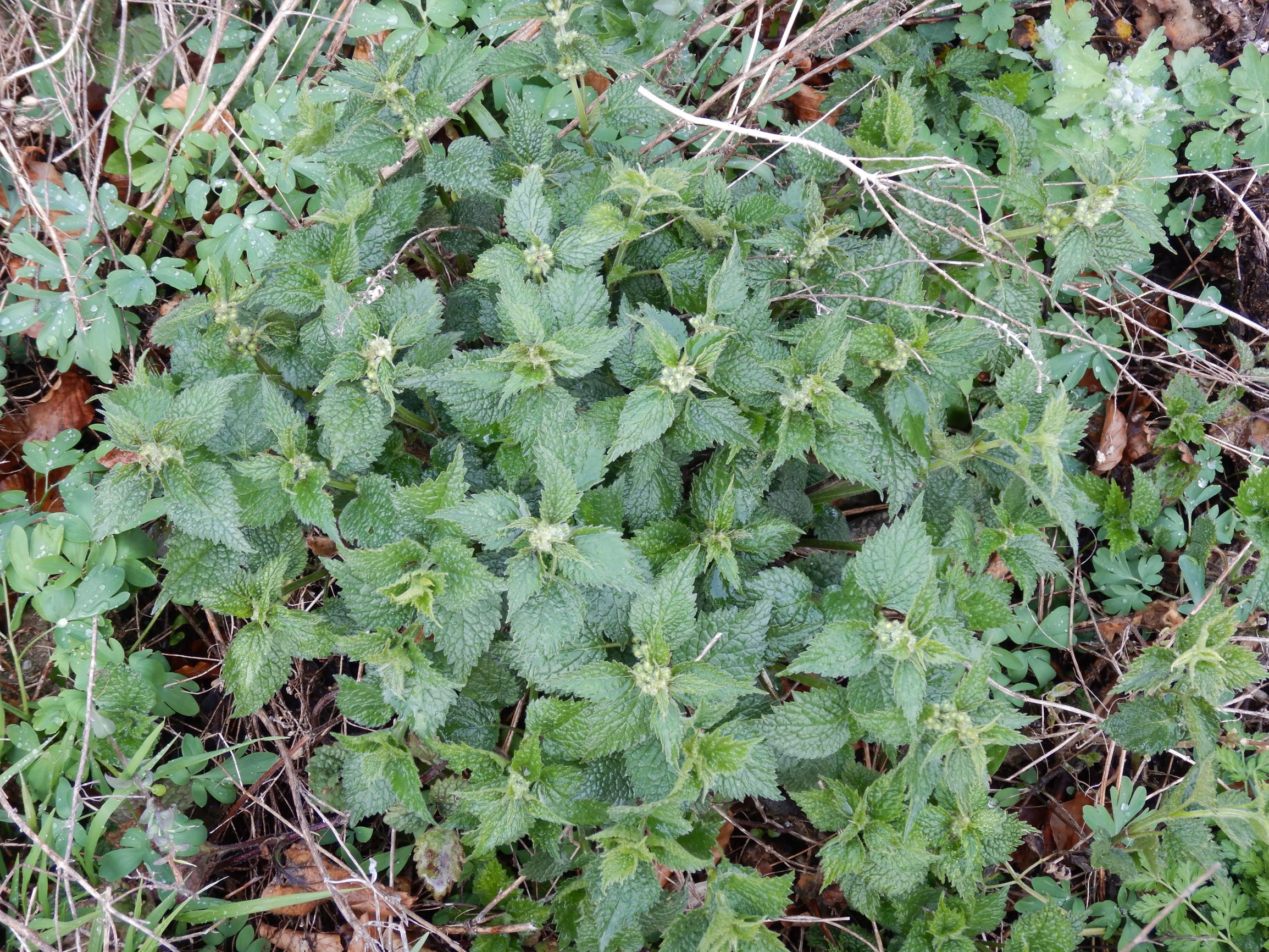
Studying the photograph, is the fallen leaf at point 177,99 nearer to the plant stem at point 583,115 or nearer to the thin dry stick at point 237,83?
the thin dry stick at point 237,83

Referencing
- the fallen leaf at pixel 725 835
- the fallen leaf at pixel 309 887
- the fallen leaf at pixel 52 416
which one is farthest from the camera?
the fallen leaf at pixel 52 416

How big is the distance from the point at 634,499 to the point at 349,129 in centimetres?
127

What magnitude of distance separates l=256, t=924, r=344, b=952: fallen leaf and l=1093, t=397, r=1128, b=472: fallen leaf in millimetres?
3285

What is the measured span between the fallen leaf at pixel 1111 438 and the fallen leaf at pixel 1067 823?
1.26 meters

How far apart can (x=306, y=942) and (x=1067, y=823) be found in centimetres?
268

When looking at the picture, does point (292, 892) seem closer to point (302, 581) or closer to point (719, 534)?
point (302, 581)

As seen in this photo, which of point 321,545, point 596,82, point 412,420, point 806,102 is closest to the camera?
point 412,420

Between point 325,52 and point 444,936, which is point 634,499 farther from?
point 325,52

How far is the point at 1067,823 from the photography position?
308 cm

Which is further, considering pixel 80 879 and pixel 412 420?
pixel 412 420

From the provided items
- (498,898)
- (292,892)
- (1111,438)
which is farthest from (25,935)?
(1111,438)

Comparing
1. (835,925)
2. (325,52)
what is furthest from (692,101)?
(835,925)

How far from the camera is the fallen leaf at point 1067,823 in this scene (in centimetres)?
305

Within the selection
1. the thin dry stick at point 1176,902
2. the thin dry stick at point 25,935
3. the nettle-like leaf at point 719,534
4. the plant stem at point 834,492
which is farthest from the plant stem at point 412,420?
the thin dry stick at point 1176,902
